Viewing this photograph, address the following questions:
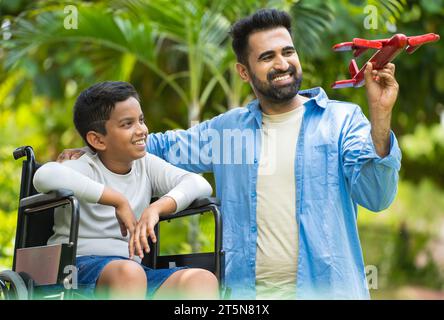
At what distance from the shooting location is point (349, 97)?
5.61 metres

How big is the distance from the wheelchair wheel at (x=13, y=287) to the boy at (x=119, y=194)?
0.16 metres

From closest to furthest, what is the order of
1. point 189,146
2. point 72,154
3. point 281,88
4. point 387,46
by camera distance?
1. point 387,46
2. point 72,154
3. point 281,88
4. point 189,146

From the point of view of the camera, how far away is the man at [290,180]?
8.05ft

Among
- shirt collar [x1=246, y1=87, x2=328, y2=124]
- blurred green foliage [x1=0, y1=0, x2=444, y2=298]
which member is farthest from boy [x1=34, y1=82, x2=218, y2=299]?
blurred green foliage [x1=0, y1=0, x2=444, y2=298]

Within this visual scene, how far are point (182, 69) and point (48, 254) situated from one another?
4322 mm

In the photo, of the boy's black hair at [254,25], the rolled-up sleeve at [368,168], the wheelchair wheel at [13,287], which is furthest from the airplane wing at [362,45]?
the wheelchair wheel at [13,287]

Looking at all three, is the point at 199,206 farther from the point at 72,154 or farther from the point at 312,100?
the point at 312,100

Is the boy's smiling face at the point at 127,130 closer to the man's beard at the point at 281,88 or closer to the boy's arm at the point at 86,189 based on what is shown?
the boy's arm at the point at 86,189

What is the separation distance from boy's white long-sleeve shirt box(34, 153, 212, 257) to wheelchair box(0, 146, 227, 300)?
0.17ft

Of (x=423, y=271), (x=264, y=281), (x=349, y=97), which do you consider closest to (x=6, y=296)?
(x=264, y=281)

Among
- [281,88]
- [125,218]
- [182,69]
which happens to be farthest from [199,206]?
[182,69]

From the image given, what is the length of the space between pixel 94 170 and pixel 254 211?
1.68 feet

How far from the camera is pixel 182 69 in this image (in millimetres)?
6441

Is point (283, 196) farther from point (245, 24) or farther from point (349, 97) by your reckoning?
point (349, 97)
